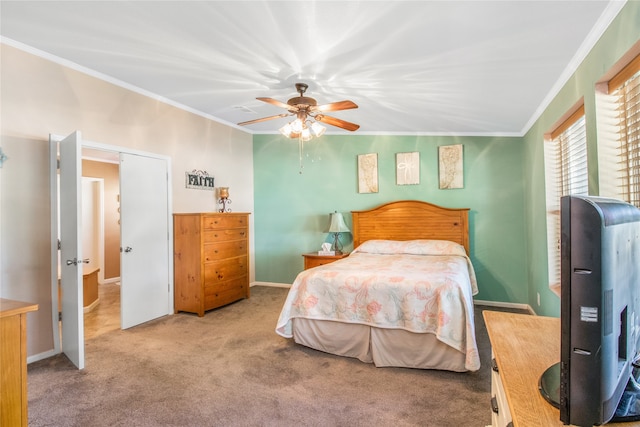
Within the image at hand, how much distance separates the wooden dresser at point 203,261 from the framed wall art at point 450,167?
2.97m

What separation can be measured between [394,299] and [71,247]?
2630 millimetres

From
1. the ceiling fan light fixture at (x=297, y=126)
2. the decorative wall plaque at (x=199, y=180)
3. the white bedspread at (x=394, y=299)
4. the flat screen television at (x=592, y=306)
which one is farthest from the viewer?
the decorative wall plaque at (x=199, y=180)

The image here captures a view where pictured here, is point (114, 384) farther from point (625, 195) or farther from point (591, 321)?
point (625, 195)

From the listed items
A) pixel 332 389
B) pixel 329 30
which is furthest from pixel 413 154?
pixel 332 389

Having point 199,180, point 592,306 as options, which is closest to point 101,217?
point 199,180

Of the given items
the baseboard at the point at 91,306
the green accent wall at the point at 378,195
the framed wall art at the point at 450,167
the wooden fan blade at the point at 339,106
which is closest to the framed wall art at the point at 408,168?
the green accent wall at the point at 378,195

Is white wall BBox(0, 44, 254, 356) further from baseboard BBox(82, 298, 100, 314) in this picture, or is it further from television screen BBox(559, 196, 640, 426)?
television screen BBox(559, 196, 640, 426)

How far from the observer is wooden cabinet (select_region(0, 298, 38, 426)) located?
4.49ft

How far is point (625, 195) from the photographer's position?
1.81 meters

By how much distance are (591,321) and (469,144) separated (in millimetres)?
4339

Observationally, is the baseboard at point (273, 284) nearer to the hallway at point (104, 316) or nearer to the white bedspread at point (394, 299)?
the hallway at point (104, 316)

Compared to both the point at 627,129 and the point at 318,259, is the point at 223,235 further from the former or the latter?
the point at 627,129

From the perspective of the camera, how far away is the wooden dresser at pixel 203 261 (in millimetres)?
3904

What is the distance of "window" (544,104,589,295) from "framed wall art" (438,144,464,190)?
1.31m
